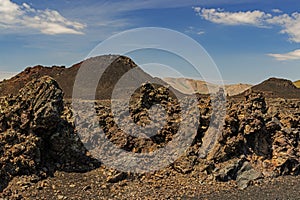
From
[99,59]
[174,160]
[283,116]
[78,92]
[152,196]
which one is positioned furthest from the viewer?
[99,59]

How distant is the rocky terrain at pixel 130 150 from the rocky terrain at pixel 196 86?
4.50m

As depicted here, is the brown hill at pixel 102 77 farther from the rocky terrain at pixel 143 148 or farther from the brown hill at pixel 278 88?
the rocky terrain at pixel 143 148

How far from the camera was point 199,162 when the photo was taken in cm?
1412

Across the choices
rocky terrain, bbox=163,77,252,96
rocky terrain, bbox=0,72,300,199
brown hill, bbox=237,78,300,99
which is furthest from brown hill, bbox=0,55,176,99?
rocky terrain, bbox=0,72,300,199

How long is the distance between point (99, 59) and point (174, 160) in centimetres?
3248

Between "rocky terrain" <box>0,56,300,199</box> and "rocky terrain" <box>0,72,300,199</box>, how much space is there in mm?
32

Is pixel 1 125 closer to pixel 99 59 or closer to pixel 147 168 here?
pixel 147 168

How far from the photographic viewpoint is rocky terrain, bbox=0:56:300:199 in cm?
1241

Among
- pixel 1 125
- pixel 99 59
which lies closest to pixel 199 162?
pixel 1 125

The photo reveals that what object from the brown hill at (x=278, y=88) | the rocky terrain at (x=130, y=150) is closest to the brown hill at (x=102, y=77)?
the brown hill at (x=278, y=88)

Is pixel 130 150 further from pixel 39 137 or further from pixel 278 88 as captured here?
pixel 278 88

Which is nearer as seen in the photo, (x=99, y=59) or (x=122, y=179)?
(x=122, y=179)

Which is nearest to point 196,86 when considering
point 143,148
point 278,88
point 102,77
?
point 278,88

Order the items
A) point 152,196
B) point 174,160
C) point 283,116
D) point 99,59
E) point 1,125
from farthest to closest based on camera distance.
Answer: point 99,59 < point 283,116 < point 174,160 < point 1,125 < point 152,196
